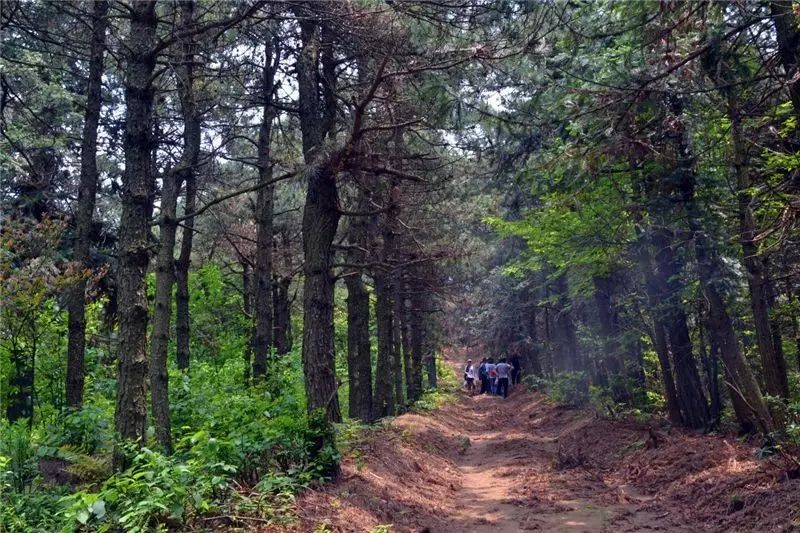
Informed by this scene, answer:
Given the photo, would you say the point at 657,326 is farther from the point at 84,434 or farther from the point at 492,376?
the point at 492,376

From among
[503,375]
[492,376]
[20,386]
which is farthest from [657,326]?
[492,376]

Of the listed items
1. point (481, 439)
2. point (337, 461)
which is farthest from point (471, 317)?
point (337, 461)

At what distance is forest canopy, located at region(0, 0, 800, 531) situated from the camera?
7723 millimetres

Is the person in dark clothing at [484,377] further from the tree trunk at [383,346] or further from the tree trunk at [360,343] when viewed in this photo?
the tree trunk at [360,343]

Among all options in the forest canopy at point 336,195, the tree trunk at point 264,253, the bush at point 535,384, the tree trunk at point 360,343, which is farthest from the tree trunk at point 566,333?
the tree trunk at point 264,253

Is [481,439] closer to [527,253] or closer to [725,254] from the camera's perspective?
[527,253]

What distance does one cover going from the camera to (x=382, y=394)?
19609 mm

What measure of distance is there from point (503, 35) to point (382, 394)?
12.2 metres

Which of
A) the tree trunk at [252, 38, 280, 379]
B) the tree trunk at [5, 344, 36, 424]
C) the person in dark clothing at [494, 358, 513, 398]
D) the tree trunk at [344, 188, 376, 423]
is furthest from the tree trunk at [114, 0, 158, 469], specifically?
the person in dark clothing at [494, 358, 513, 398]

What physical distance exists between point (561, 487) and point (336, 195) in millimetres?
5888

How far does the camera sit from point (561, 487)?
11414 millimetres

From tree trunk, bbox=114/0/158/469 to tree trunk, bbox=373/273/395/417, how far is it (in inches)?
440

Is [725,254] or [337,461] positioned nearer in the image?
[337,461]

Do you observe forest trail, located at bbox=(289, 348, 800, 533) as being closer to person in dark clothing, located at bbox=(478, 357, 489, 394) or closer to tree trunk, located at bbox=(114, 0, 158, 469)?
tree trunk, located at bbox=(114, 0, 158, 469)
